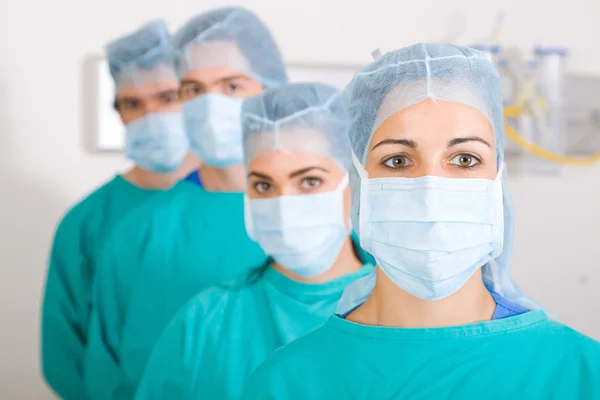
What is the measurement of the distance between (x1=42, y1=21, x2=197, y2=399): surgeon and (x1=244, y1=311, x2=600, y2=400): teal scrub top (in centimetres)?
135

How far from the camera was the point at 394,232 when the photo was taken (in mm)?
1248

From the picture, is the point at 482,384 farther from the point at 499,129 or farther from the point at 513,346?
the point at 499,129

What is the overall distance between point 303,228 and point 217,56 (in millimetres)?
661

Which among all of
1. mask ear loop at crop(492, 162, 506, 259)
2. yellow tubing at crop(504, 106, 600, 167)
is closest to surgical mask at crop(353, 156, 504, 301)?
mask ear loop at crop(492, 162, 506, 259)

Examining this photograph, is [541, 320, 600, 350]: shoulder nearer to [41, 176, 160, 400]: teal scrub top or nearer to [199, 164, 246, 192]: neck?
[199, 164, 246, 192]: neck

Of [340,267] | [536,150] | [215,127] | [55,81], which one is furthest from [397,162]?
[536,150]

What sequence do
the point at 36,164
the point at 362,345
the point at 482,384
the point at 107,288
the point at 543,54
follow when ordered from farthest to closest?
the point at 543,54 < the point at 36,164 < the point at 107,288 < the point at 362,345 < the point at 482,384

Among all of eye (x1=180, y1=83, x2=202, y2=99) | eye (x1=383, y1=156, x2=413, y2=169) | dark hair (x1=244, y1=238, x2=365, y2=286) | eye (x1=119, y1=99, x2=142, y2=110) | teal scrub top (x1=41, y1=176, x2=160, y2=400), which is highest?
eye (x1=180, y1=83, x2=202, y2=99)

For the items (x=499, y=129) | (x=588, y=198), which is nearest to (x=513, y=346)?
(x=499, y=129)

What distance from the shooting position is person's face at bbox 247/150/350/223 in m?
1.71

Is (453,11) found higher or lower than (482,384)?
higher

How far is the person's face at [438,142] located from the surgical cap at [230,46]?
1.00 metres

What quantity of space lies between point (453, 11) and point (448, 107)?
2547 mm

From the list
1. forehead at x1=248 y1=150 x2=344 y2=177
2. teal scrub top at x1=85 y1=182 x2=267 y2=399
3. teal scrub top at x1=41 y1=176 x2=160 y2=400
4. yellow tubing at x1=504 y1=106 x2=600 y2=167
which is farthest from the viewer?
yellow tubing at x1=504 y1=106 x2=600 y2=167
